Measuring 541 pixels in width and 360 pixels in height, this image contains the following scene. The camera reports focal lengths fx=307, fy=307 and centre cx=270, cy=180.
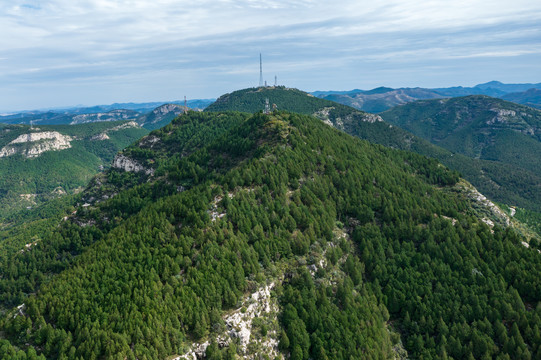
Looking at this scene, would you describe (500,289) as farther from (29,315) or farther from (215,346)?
(29,315)

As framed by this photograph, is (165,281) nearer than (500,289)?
Yes

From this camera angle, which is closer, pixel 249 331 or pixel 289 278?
pixel 249 331

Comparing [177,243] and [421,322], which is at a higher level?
[177,243]

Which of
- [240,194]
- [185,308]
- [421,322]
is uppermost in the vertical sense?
[240,194]

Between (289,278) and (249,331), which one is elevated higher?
(289,278)

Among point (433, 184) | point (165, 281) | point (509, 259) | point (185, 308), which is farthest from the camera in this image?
point (433, 184)

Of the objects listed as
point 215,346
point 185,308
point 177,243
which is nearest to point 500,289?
point 215,346

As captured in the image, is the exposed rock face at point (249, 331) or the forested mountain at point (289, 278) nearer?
the exposed rock face at point (249, 331)

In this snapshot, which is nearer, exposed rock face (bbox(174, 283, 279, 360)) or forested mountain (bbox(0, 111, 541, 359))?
exposed rock face (bbox(174, 283, 279, 360))
